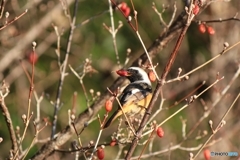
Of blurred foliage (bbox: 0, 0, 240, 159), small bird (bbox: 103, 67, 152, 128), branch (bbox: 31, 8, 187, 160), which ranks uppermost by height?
branch (bbox: 31, 8, 187, 160)

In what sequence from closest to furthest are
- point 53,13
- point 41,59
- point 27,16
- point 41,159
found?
point 41,159
point 53,13
point 27,16
point 41,59

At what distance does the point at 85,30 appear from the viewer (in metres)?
9.85

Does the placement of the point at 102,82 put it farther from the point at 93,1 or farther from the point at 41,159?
the point at 41,159

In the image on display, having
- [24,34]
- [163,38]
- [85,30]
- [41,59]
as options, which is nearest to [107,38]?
[85,30]

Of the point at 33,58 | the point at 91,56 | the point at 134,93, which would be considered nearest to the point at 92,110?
the point at 134,93

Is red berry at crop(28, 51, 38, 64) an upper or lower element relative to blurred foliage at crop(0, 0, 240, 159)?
upper

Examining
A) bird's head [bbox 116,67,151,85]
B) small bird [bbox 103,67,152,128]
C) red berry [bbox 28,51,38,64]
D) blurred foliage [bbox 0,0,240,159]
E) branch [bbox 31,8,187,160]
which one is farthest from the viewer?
blurred foliage [bbox 0,0,240,159]

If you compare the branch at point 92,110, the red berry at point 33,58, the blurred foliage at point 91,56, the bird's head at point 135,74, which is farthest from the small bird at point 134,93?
the blurred foliage at point 91,56

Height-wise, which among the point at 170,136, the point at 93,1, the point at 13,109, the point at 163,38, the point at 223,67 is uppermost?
the point at 163,38

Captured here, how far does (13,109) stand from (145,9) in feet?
9.81

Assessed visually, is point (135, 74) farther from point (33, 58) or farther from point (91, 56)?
point (91, 56)

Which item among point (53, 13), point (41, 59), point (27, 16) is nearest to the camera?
point (53, 13)

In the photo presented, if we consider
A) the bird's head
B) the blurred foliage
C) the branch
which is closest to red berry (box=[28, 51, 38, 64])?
the branch

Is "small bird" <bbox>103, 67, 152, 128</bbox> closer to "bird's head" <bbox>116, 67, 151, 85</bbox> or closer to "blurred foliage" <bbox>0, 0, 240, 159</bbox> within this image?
"bird's head" <bbox>116, 67, 151, 85</bbox>
